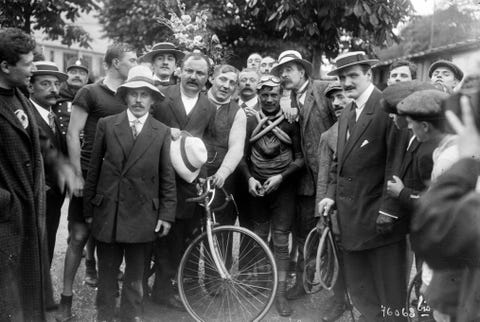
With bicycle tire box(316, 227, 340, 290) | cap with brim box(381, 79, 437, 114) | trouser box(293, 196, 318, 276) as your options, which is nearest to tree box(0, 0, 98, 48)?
trouser box(293, 196, 318, 276)

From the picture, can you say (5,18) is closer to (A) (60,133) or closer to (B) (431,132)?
(A) (60,133)

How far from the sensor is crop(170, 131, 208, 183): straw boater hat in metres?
4.33

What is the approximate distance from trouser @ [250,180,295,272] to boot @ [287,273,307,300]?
24 cm

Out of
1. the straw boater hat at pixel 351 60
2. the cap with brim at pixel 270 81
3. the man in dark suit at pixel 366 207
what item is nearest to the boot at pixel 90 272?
the cap with brim at pixel 270 81

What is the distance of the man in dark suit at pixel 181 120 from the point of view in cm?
475

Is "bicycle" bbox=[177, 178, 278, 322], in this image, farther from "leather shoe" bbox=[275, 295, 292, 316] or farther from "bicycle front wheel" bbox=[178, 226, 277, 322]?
"leather shoe" bbox=[275, 295, 292, 316]

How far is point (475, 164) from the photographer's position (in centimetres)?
174

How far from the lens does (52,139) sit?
4621 mm

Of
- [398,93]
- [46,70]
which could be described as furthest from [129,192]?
[398,93]

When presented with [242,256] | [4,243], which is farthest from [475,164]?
[242,256]

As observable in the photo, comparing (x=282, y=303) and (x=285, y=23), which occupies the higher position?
(x=285, y=23)

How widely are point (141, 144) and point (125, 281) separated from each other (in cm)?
106

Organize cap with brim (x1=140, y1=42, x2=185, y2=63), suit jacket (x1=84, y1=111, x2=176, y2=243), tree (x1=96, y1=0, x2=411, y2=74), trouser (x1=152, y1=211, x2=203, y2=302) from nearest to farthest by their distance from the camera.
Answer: suit jacket (x1=84, y1=111, x2=176, y2=243), trouser (x1=152, y1=211, x2=203, y2=302), cap with brim (x1=140, y1=42, x2=185, y2=63), tree (x1=96, y1=0, x2=411, y2=74)

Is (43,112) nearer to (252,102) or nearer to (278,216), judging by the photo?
(252,102)
